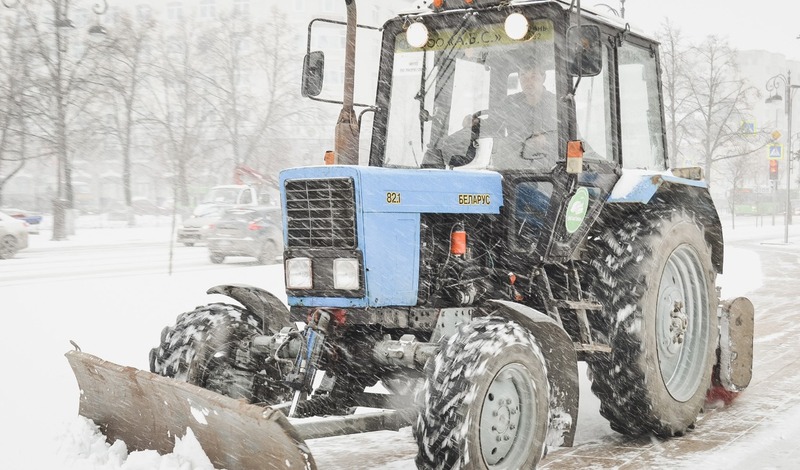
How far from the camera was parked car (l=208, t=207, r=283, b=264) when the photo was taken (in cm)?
2078

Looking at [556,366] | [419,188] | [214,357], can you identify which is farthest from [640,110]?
[214,357]

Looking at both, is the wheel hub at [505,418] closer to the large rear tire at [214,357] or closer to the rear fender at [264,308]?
the large rear tire at [214,357]

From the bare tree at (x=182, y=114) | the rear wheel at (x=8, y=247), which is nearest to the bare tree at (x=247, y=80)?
the bare tree at (x=182, y=114)

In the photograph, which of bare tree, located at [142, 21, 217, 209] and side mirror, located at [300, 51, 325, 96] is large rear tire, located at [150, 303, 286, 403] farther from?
bare tree, located at [142, 21, 217, 209]

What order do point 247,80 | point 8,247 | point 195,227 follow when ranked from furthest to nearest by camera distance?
point 247,80
point 195,227
point 8,247

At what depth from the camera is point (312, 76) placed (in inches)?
221

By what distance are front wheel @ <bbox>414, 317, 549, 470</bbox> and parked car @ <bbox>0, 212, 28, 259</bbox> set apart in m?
20.4

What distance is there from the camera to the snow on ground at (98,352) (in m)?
4.73

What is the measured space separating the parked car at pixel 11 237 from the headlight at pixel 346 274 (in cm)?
1976

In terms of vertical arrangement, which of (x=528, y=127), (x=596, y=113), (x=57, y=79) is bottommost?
(x=528, y=127)

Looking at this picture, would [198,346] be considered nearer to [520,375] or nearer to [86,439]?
[86,439]

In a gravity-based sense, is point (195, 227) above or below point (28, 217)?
below

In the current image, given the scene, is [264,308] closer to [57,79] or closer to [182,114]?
[182,114]

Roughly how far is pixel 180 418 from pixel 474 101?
8.78ft
